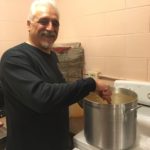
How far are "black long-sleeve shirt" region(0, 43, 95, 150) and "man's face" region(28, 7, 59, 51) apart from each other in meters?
0.04

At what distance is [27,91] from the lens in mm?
771

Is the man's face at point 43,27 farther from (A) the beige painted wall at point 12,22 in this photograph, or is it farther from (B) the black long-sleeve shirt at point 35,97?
(A) the beige painted wall at point 12,22

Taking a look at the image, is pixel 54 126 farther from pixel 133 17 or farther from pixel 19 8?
pixel 19 8

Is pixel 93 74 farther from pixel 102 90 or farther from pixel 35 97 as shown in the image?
pixel 35 97

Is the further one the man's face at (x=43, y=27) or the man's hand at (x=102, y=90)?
the man's face at (x=43, y=27)

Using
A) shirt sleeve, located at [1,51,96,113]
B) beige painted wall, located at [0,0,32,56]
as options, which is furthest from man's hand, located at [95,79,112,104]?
beige painted wall, located at [0,0,32,56]

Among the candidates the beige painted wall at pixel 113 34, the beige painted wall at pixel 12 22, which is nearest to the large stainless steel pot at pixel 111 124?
the beige painted wall at pixel 113 34

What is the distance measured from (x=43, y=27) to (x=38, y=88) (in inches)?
13.4

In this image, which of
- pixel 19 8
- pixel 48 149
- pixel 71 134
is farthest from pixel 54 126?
pixel 19 8

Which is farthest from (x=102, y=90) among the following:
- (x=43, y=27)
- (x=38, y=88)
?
(x=43, y=27)

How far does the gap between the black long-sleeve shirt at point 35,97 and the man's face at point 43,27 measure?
0.04 meters

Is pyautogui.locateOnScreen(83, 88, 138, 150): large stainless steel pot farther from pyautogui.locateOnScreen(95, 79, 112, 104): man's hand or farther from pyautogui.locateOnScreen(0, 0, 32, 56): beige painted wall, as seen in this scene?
pyautogui.locateOnScreen(0, 0, 32, 56): beige painted wall

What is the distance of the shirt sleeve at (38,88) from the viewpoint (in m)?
0.75

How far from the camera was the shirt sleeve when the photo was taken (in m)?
0.75
